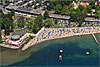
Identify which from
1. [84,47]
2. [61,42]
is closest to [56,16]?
[61,42]

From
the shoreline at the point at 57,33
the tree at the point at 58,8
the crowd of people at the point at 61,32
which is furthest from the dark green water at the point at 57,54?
the tree at the point at 58,8

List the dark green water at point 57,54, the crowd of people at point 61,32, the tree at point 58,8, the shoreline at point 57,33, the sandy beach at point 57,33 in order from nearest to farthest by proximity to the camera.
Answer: the dark green water at point 57,54, the shoreline at point 57,33, the sandy beach at point 57,33, the crowd of people at point 61,32, the tree at point 58,8

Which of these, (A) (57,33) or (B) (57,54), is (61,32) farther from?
(B) (57,54)

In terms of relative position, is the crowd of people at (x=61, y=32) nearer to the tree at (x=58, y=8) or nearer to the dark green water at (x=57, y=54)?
the dark green water at (x=57, y=54)

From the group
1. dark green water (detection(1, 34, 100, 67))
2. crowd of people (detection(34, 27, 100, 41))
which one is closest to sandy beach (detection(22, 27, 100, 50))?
crowd of people (detection(34, 27, 100, 41))

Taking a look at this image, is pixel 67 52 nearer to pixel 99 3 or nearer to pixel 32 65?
pixel 32 65

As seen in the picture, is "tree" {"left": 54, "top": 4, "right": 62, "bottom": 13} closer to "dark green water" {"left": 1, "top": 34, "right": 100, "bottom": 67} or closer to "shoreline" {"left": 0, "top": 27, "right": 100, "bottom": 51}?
"shoreline" {"left": 0, "top": 27, "right": 100, "bottom": 51}

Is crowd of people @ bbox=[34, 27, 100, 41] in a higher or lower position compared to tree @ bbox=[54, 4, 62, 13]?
lower
